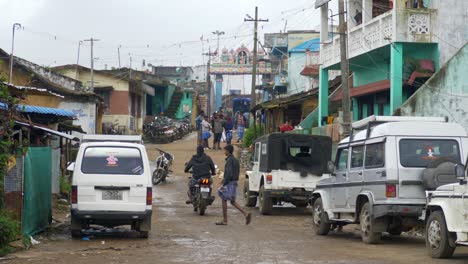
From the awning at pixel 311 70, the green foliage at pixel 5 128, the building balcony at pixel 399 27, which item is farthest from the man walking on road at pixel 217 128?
the green foliage at pixel 5 128

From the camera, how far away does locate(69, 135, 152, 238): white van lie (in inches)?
596

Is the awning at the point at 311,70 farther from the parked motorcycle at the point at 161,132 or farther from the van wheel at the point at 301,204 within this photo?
the van wheel at the point at 301,204

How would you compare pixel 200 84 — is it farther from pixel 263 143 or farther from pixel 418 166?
pixel 418 166

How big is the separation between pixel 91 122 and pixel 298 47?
23921mm

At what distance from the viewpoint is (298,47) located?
6216cm

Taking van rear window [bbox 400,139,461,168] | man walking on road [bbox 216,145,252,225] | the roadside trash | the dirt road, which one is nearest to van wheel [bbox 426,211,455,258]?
the dirt road

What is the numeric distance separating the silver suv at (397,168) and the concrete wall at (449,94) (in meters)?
7.63

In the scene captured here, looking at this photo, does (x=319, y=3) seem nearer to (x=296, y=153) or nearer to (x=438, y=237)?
(x=296, y=153)

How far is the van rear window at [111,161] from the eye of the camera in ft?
50.8

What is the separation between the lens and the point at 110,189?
1520 cm

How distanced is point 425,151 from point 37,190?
25.0 ft

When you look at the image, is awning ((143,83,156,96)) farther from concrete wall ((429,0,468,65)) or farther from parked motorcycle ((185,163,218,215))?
parked motorcycle ((185,163,218,215))

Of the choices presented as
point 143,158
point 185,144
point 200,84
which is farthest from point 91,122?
point 200,84

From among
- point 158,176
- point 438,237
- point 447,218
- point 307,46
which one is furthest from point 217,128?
point 447,218
